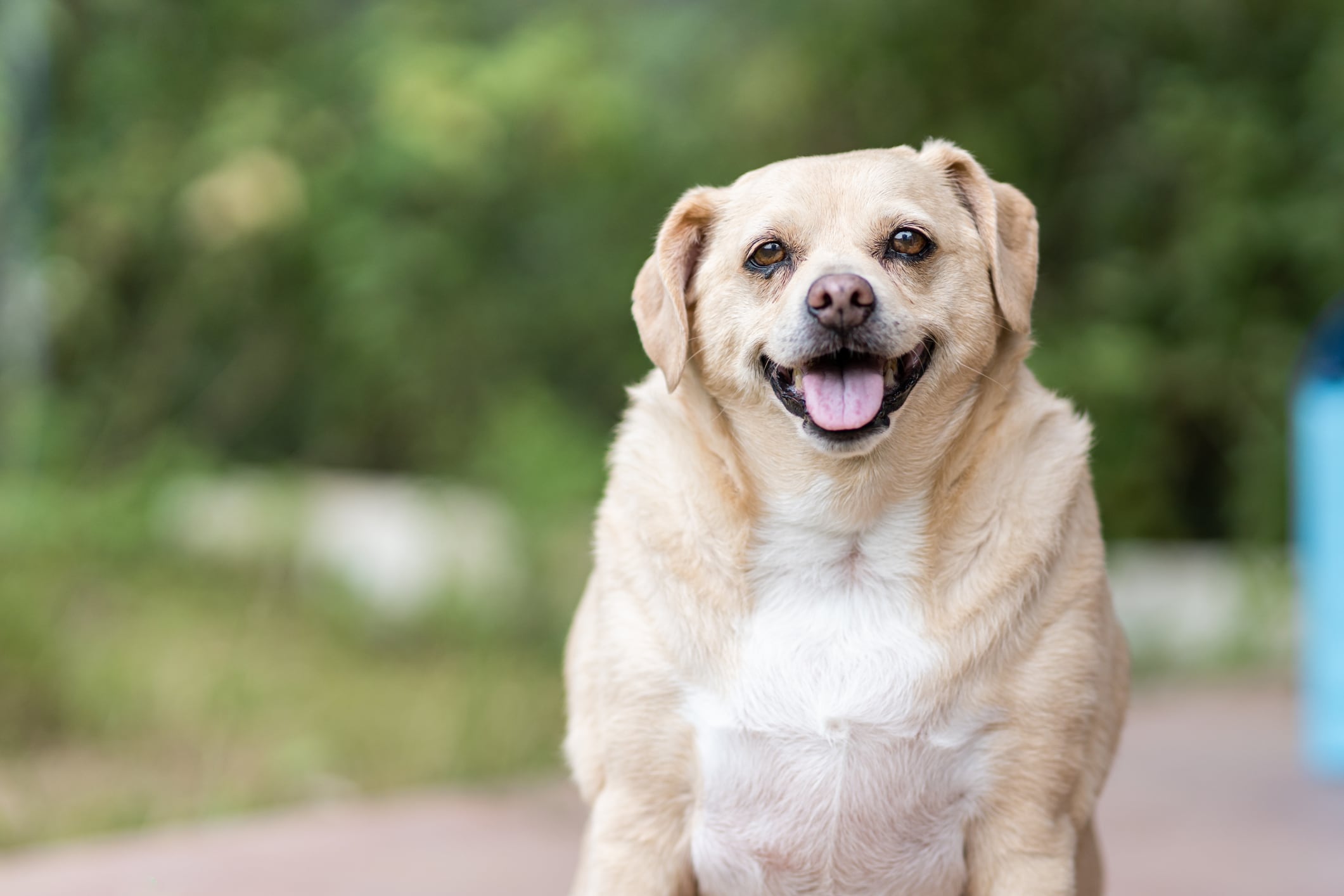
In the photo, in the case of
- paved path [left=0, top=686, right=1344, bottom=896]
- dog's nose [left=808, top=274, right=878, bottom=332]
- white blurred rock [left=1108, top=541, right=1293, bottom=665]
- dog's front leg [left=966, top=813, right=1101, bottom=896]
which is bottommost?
paved path [left=0, top=686, right=1344, bottom=896]

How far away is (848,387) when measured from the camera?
1963mm

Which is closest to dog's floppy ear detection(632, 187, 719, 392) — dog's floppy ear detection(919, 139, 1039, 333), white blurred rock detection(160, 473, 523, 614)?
dog's floppy ear detection(919, 139, 1039, 333)

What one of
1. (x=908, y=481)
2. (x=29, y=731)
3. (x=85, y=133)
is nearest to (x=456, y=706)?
(x=29, y=731)

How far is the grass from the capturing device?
13.2ft

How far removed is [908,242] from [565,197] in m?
5.35

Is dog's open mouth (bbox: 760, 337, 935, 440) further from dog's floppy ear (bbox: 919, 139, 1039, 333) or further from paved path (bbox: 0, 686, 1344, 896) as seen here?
paved path (bbox: 0, 686, 1344, 896)

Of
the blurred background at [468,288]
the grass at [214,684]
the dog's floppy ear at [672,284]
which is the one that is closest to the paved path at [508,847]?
the grass at [214,684]

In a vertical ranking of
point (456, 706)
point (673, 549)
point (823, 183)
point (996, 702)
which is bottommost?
point (456, 706)

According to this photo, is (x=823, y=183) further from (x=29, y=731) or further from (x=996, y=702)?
(x=29, y=731)

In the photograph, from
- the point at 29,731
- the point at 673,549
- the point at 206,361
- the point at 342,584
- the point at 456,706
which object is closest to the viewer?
the point at 673,549

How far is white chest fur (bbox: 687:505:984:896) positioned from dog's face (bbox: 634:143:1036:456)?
230mm

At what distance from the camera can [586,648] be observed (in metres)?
2.19

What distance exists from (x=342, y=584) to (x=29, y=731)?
5.92 feet

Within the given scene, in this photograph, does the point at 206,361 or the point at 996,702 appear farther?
the point at 206,361
